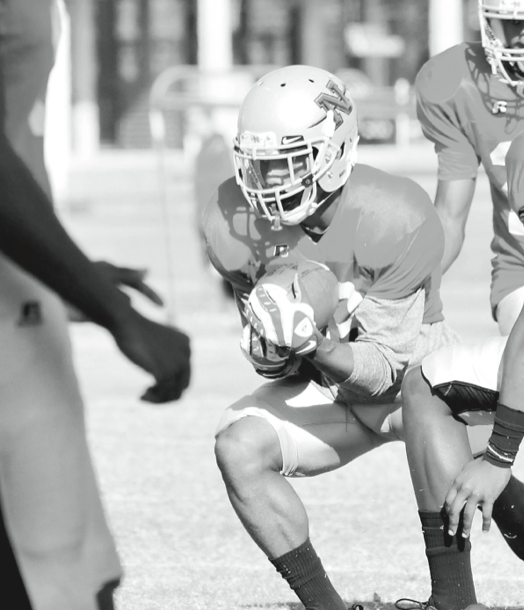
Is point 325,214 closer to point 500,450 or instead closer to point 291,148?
point 291,148

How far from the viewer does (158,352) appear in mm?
2072

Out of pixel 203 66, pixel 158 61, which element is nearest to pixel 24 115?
pixel 203 66

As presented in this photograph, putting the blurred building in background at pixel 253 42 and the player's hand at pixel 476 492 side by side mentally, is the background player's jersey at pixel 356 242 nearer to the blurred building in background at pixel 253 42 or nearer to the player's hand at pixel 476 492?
the player's hand at pixel 476 492

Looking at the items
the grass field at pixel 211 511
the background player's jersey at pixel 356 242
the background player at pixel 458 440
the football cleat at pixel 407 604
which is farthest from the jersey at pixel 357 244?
the grass field at pixel 211 511

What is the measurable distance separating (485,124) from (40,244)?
7.68 ft

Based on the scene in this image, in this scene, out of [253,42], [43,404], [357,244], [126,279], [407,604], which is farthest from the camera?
[253,42]

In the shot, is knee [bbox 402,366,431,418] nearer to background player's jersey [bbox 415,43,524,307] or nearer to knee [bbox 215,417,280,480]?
knee [bbox 215,417,280,480]

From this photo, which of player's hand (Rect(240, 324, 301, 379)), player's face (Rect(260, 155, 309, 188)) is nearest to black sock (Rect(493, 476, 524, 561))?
player's hand (Rect(240, 324, 301, 379))

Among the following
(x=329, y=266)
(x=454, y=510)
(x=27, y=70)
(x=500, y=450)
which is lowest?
(x=454, y=510)

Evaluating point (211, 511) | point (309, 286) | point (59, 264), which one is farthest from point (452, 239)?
point (59, 264)

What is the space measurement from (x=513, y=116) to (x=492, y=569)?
1.49 metres

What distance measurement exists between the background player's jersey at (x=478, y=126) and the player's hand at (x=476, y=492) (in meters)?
0.98

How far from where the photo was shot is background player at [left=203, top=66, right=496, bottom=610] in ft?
10.8

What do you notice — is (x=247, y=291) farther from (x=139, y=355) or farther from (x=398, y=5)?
(x=398, y=5)
